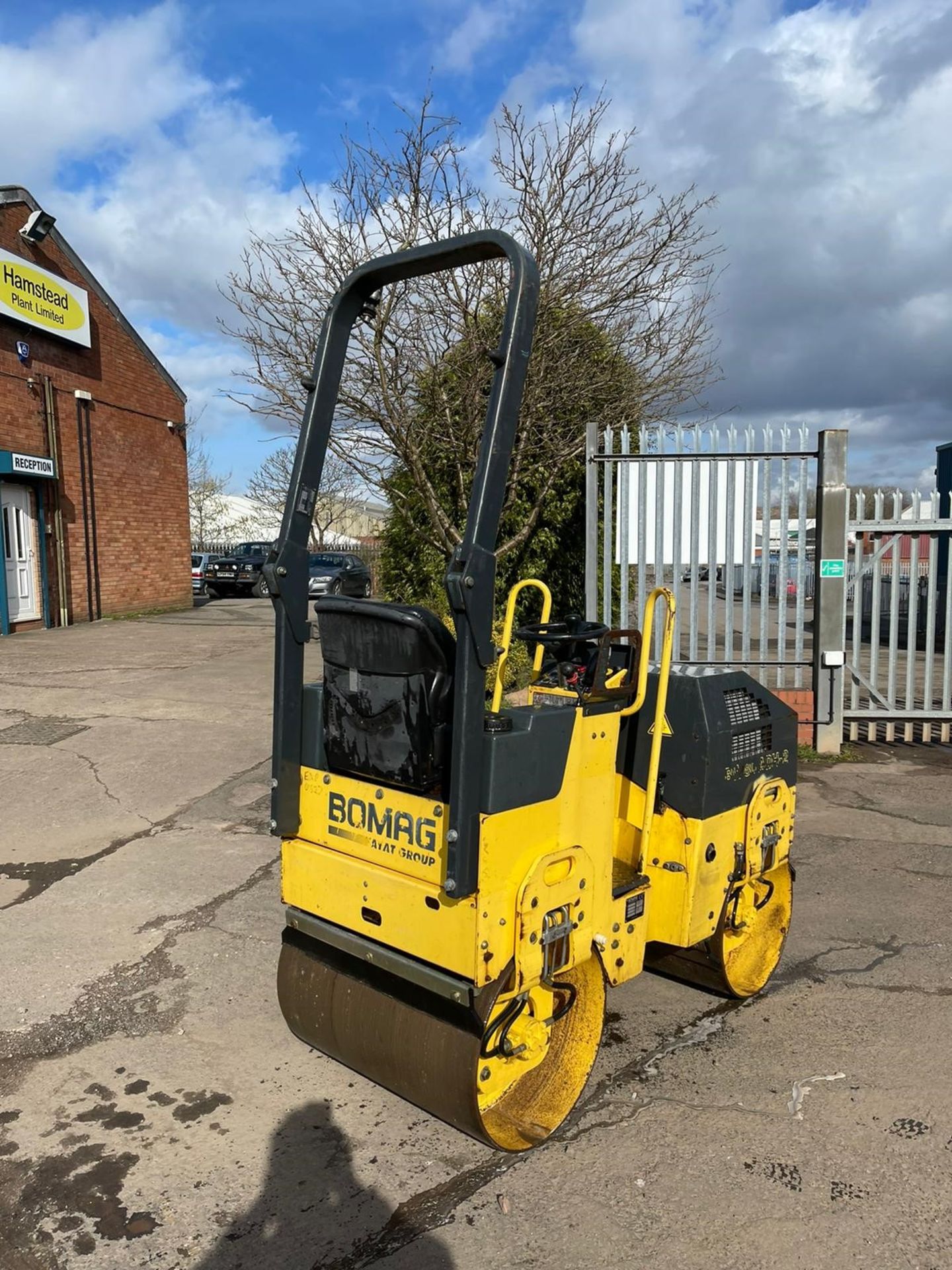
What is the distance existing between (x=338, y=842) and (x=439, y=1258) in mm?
1189

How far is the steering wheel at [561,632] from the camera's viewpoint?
10.3 feet

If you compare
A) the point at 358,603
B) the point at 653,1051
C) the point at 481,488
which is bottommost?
the point at 653,1051

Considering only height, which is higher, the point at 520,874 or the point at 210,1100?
the point at 520,874

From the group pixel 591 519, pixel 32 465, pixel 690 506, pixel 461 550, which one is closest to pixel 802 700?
pixel 690 506

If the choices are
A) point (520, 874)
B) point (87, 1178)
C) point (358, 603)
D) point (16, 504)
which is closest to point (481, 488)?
point (358, 603)

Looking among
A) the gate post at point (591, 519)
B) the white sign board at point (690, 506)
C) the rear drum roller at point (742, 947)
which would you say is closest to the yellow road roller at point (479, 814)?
the rear drum roller at point (742, 947)

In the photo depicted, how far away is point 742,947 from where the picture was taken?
3965 mm

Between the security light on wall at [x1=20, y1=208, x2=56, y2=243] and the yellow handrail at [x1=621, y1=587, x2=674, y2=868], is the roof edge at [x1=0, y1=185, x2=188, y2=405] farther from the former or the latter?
the yellow handrail at [x1=621, y1=587, x2=674, y2=868]

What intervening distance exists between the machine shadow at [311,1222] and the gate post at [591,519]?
5.48 meters

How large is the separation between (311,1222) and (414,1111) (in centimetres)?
59

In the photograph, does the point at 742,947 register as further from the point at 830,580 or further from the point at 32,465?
the point at 32,465

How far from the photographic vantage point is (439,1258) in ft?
8.23

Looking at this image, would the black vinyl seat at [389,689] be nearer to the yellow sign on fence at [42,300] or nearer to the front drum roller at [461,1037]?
the front drum roller at [461,1037]

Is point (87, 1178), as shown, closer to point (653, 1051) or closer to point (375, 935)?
point (375, 935)
